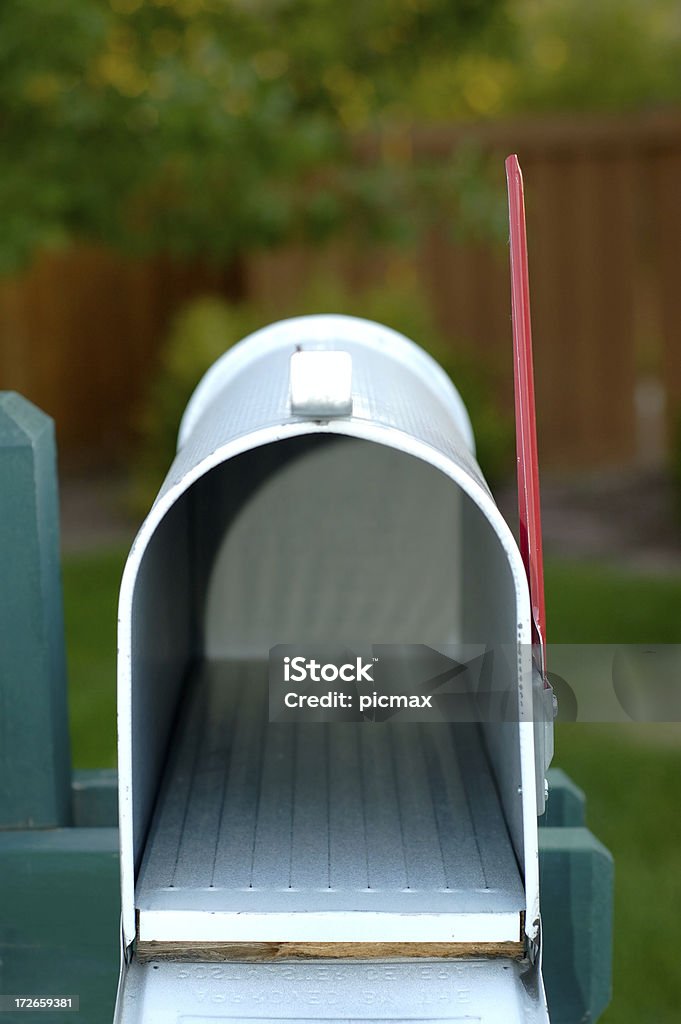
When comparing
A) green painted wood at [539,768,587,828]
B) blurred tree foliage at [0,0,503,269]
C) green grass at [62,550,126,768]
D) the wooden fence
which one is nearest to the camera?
green painted wood at [539,768,587,828]

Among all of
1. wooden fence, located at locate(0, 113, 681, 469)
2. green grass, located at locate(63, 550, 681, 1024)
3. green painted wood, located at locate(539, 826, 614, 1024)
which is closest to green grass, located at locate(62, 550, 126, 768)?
green grass, located at locate(63, 550, 681, 1024)

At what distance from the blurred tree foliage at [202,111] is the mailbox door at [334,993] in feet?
9.65

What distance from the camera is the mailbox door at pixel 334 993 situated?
5.66ft

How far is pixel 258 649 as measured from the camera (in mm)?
2973

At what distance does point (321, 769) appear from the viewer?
2.33 meters

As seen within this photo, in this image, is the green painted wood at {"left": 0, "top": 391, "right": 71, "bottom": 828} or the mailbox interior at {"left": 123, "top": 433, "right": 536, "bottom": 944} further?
the green painted wood at {"left": 0, "top": 391, "right": 71, "bottom": 828}

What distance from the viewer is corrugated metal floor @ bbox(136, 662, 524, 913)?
6.02ft

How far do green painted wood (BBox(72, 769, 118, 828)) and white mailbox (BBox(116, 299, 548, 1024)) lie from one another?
0.17 m

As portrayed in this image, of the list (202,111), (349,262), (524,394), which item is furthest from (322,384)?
(349,262)

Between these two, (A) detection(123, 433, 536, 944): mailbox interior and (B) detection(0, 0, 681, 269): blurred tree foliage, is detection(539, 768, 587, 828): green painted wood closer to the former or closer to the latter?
(A) detection(123, 433, 536, 944): mailbox interior

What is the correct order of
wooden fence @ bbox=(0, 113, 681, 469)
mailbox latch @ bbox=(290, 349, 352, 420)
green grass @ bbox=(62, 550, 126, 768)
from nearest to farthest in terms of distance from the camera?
mailbox latch @ bbox=(290, 349, 352, 420) < green grass @ bbox=(62, 550, 126, 768) < wooden fence @ bbox=(0, 113, 681, 469)

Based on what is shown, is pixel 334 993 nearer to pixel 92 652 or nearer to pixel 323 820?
pixel 323 820

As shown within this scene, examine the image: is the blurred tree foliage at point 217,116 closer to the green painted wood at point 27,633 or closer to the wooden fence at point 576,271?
the wooden fence at point 576,271

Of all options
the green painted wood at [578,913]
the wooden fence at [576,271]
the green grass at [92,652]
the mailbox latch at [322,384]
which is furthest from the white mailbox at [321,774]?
the wooden fence at [576,271]
